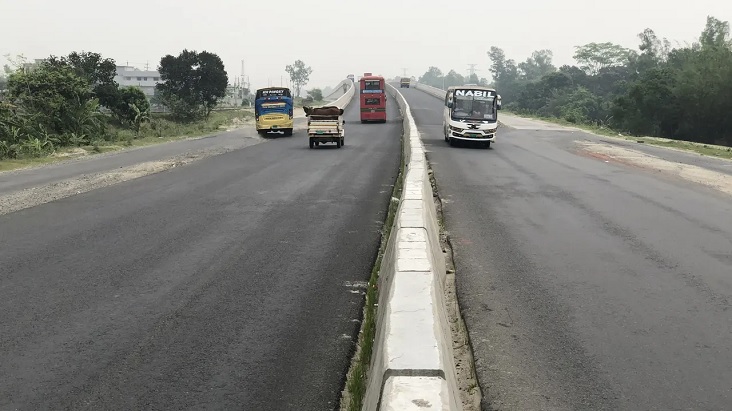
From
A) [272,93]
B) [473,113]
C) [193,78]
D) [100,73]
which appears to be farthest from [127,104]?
[473,113]

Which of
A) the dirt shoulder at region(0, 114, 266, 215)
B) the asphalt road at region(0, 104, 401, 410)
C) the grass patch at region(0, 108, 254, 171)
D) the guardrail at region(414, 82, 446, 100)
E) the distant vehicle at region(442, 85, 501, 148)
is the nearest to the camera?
the asphalt road at region(0, 104, 401, 410)

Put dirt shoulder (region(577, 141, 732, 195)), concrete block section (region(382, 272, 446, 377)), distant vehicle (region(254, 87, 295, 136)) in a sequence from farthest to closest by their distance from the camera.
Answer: distant vehicle (region(254, 87, 295, 136)) < dirt shoulder (region(577, 141, 732, 195)) < concrete block section (region(382, 272, 446, 377))

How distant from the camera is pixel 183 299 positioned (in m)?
6.90

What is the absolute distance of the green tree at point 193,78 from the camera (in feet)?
225

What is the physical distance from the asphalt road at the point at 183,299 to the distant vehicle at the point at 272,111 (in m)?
22.8

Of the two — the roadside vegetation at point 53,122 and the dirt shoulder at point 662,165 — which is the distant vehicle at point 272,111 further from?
the dirt shoulder at point 662,165

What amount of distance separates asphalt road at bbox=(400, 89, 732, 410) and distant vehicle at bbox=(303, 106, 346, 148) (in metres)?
13.9

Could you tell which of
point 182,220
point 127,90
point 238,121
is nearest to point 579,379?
point 182,220

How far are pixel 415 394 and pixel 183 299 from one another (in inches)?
170

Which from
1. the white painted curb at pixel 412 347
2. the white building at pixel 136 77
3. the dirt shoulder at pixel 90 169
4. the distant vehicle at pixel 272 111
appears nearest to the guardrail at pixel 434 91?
the distant vehicle at pixel 272 111

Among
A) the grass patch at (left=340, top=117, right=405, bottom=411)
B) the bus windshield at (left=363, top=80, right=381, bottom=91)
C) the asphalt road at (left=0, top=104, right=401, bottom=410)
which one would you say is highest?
the bus windshield at (left=363, top=80, right=381, bottom=91)

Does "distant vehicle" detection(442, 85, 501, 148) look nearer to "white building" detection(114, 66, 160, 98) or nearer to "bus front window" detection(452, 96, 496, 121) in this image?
"bus front window" detection(452, 96, 496, 121)

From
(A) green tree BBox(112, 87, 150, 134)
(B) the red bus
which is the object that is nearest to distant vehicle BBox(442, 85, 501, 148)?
(B) the red bus

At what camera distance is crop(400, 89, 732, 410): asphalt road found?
4855mm
